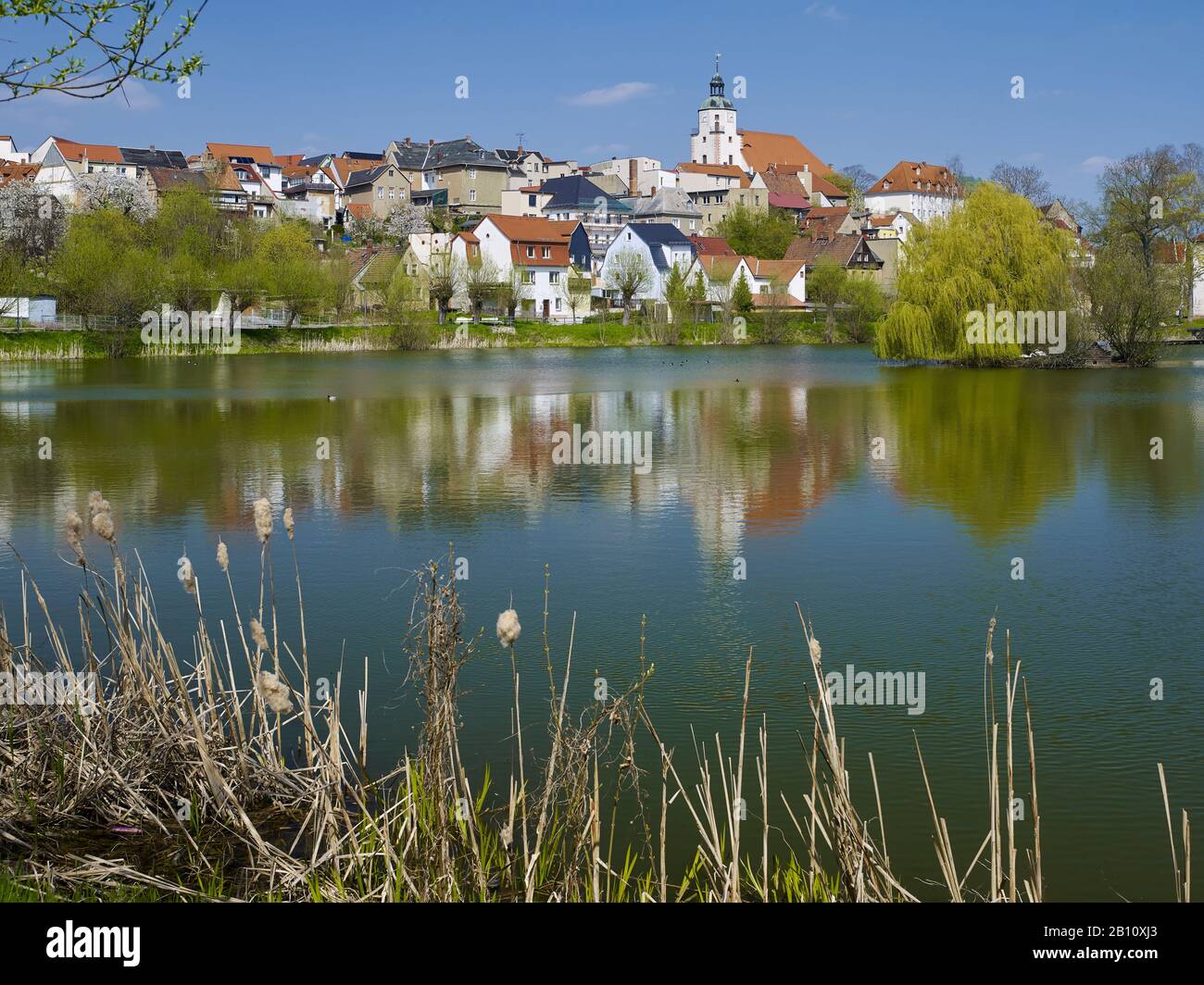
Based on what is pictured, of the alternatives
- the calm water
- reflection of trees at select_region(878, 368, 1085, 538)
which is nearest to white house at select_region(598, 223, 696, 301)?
reflection of trees at select_region(878, 368, 1085, 538)

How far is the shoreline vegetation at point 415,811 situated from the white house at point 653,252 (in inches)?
3845

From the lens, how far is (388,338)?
243 feet

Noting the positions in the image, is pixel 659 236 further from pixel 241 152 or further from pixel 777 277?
pixel 241 152

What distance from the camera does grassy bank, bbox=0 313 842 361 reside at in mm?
61719

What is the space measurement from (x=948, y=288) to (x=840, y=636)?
41766 mm

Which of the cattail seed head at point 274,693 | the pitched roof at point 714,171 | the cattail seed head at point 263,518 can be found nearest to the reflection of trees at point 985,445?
the cattail seed head at point 263,518

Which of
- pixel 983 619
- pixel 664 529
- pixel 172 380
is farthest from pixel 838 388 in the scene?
pixel 983 619

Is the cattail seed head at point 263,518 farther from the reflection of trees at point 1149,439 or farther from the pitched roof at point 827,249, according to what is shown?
the pitched roof at point 827,249

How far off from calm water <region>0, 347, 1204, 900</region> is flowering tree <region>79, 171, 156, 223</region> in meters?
63.3

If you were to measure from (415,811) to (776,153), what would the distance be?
629 ft

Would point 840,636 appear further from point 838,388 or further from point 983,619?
point 838,388

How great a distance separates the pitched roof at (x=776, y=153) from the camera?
186 meters

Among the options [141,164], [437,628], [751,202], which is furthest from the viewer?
[751,202]
